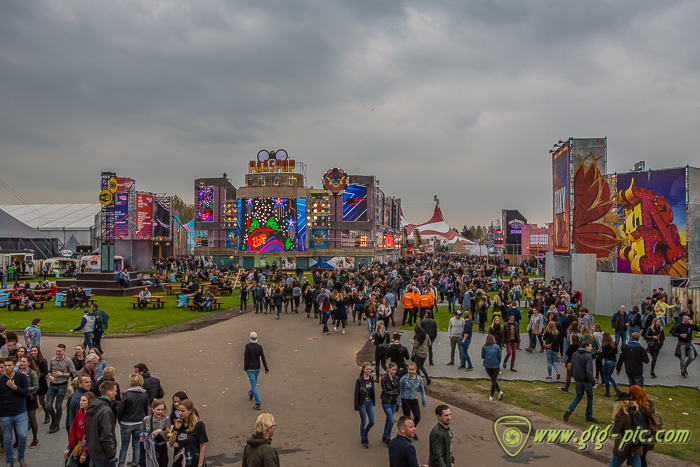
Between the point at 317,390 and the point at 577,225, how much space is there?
19.0 m

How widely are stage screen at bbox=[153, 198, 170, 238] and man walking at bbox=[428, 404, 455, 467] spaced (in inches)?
1941

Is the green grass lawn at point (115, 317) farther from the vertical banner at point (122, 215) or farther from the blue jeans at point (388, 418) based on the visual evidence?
the vertical banner at point (122, 215)

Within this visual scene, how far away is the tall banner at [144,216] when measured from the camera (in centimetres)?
4712

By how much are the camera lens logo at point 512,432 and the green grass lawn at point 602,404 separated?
2.56 ft

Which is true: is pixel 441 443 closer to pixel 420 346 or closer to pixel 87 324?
pixel 420 346

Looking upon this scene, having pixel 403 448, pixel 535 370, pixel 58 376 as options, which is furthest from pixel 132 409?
pixel 535 370

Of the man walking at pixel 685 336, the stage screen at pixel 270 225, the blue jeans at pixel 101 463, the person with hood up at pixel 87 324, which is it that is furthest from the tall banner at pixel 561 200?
the stage screen at pixel 270 225

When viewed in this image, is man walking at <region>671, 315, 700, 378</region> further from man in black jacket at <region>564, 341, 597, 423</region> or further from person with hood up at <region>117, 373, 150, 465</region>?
person with hood up at <region>117, 373, 150, 465</region>

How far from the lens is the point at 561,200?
24766 millimetres

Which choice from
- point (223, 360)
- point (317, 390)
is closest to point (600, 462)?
point (317, 390)

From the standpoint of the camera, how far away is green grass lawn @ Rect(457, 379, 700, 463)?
7266 mm

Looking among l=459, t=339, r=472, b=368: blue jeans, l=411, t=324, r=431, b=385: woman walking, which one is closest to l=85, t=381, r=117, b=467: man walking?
l=411, t=324, r=431, b=385: woman walking

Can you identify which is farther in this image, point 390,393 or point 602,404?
point 602,404

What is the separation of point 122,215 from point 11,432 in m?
45.2
